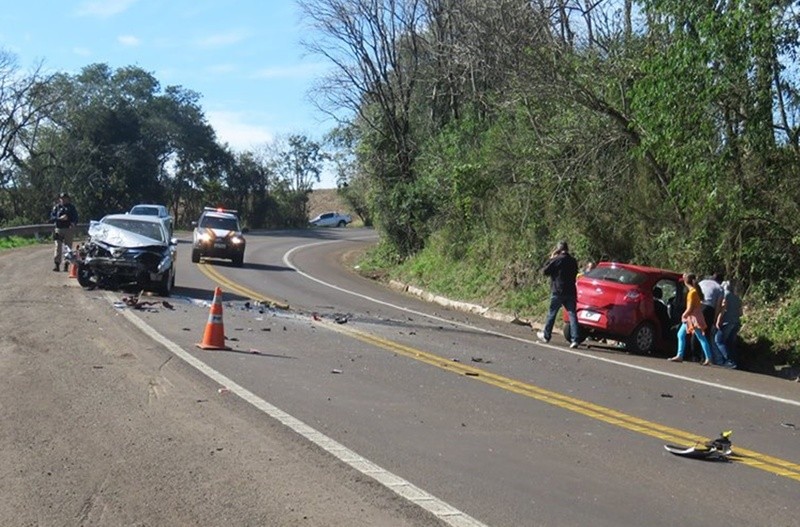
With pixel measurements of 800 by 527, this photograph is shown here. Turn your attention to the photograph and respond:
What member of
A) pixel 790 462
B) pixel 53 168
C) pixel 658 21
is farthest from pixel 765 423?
pixel 53 168

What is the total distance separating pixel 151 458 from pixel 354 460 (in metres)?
1.49

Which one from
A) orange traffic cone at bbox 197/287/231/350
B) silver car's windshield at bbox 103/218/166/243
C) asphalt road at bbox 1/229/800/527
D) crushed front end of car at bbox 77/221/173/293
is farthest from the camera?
silver car's windshield at bbox 103/218/166/243

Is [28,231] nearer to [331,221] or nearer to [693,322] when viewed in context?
[693,322]

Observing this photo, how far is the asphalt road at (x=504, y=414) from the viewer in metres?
6.63

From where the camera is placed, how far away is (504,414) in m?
9.59

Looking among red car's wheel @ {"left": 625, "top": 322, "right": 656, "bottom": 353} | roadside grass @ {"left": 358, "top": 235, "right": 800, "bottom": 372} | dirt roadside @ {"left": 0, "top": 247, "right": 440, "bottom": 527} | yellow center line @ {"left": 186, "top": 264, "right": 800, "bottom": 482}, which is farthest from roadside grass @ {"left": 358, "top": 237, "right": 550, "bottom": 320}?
dirt roadside @ {"left": 0, "top": 247, "right": 440, "bottom": 527}

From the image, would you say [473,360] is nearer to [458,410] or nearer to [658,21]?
[458,410]

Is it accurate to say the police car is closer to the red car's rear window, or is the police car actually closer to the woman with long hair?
the red car's rear window

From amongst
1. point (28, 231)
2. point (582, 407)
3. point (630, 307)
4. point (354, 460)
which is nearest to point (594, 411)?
point (582, 407)

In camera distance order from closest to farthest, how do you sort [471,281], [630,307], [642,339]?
[630,307]
[642,339]
[471,281]

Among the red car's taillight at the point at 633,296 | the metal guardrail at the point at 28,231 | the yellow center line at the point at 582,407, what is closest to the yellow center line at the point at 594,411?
the yellow center line at the point at 582,407

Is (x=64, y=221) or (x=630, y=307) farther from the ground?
(x=64, y=221)

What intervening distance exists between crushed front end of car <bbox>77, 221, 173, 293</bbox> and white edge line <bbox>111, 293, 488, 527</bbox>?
8.23m

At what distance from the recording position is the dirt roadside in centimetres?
600
